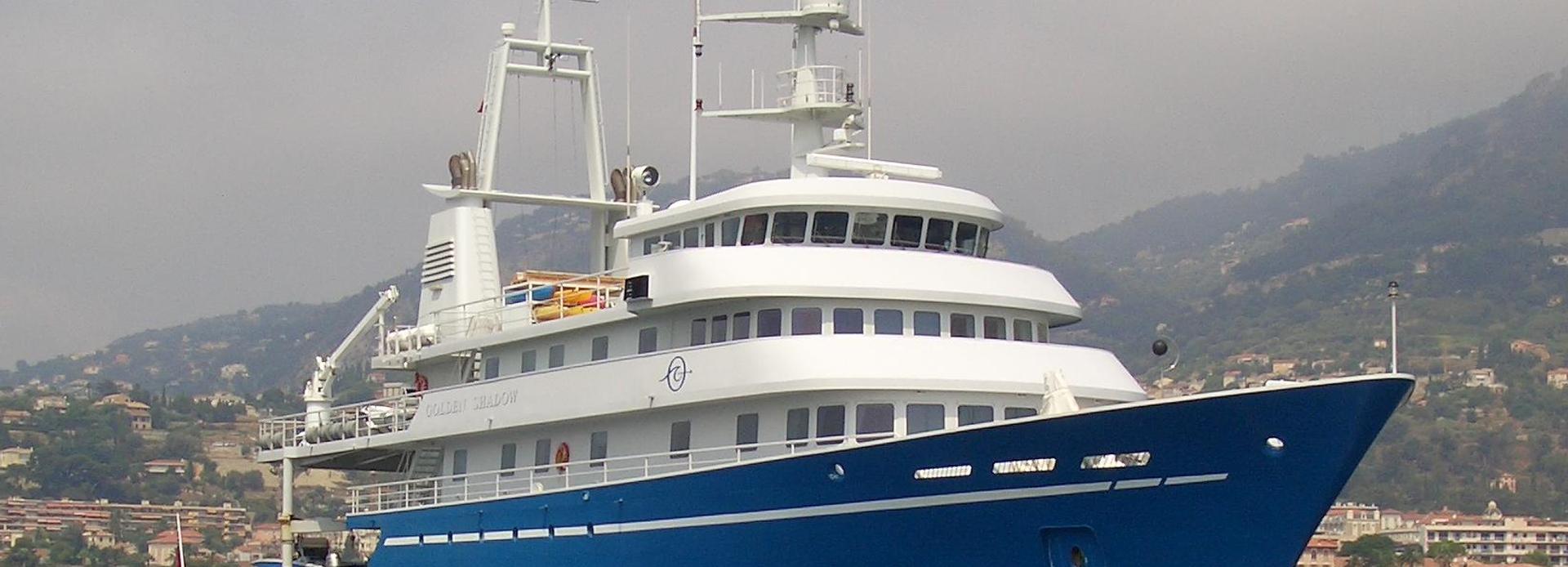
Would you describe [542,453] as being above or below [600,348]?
below

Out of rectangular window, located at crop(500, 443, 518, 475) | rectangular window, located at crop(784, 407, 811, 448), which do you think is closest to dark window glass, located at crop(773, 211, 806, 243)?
rectangular window, located at crop(784, 407, 811, 448)

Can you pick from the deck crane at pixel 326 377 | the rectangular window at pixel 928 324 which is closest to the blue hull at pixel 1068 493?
the rectangular window at pixel 928 324

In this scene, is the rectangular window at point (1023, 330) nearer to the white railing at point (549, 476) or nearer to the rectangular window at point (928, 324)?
the rectangular window at point (928, 324)

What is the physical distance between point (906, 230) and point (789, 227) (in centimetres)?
143

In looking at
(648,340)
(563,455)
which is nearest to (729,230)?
(648,340)

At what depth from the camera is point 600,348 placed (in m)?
28.4

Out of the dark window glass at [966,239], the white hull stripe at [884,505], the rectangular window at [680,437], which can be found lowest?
the white hull stripe at [884,505]

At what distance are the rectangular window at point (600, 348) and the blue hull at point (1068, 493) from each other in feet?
9.92

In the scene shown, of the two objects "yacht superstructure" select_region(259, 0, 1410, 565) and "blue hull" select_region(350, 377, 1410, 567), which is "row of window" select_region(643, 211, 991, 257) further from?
"blue hull" select_region(350, 377, 1410, 567)

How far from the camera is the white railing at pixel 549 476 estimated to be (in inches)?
1006

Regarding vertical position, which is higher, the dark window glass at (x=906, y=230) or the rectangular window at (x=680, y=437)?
the dark window glass at (x=906, y=230)

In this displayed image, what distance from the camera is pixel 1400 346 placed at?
541 ft

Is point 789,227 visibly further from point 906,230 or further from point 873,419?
point 873,419

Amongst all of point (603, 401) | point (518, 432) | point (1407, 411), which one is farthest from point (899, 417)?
point (1407, 411)
